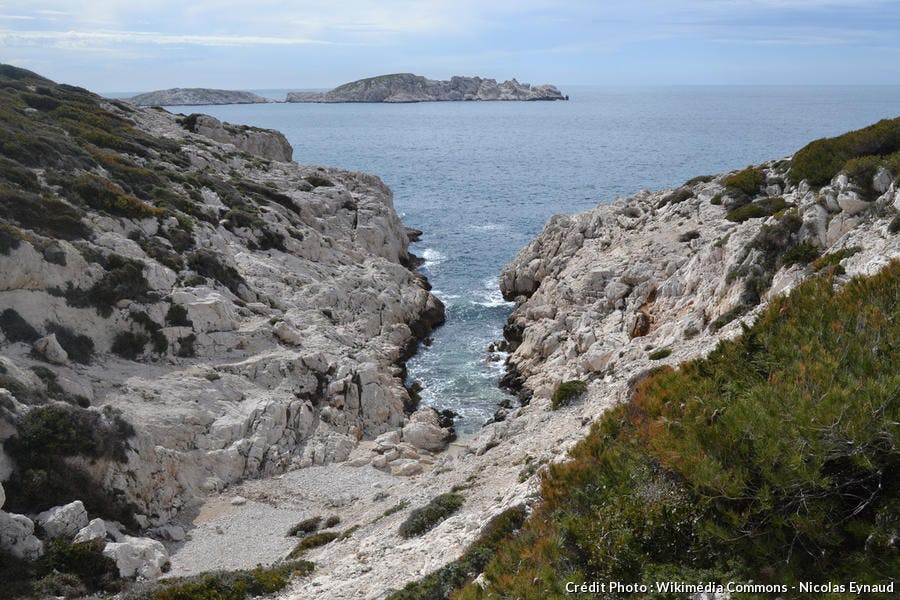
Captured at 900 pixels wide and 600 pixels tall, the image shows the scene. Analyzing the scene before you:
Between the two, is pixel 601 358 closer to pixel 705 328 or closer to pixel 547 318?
pixel 705 328

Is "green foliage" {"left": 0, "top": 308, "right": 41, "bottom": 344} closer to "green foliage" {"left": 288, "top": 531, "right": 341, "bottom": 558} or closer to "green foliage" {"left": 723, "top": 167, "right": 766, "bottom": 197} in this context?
"green foliage" {"left": 288, "top": 531, "right": 341, "bottom": 558}

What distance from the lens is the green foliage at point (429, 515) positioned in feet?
53.8

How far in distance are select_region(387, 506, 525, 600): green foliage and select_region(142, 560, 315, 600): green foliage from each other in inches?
177

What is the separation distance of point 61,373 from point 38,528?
7.93 meters

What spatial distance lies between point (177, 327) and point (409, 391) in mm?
13019

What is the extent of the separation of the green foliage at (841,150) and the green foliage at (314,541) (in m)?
27.7

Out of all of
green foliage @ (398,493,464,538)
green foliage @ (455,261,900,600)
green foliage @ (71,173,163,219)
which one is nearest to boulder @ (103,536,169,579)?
green foliage @ (398,493,464,538)

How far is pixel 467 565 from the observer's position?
1226cm

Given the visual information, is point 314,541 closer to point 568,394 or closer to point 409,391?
point 568,394

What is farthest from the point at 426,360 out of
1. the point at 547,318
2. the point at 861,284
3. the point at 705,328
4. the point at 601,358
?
the point at 861,284

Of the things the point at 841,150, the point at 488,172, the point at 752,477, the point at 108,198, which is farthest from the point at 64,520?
the point at 488,172

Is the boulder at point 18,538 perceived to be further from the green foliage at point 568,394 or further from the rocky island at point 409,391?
the green foliage at point 568,394

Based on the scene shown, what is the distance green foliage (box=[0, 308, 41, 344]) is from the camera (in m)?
24.1

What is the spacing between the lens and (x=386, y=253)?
54.6 meters
